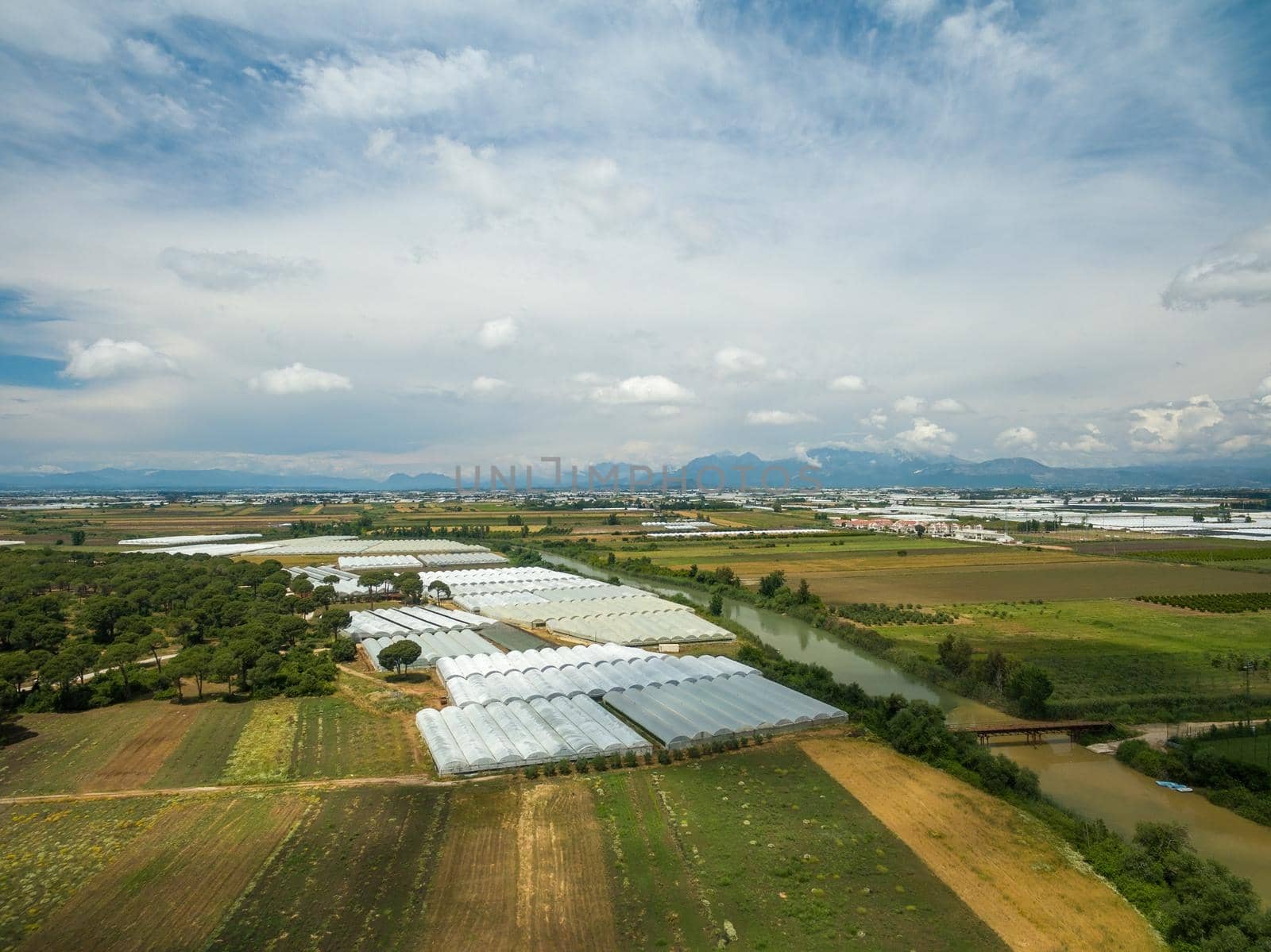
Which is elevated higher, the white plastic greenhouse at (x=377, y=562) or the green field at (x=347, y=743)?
the white plastic greenhouse at (x=377, y=562)

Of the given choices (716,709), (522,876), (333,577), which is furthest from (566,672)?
(333,577)

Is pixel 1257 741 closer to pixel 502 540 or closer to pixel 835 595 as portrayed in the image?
pixel 835 595

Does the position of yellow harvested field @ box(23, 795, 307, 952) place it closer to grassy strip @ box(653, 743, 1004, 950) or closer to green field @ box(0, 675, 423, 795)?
green field @ box(0, 675, 423, 795)

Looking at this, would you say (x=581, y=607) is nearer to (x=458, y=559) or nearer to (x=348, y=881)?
(x=348, y=881)

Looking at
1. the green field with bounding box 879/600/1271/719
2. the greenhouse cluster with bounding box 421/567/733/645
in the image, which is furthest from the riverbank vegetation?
the greenhouse cluster with bounding box 421/567/733/645

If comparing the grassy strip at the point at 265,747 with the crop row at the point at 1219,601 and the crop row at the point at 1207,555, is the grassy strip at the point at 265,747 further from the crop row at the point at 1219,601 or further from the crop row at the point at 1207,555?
the crop row at the point at 1207,555

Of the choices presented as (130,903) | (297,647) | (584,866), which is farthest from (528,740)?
(297,647)

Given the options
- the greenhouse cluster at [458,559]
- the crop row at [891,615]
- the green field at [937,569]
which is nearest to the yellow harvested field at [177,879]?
the crop row at [891,615]
